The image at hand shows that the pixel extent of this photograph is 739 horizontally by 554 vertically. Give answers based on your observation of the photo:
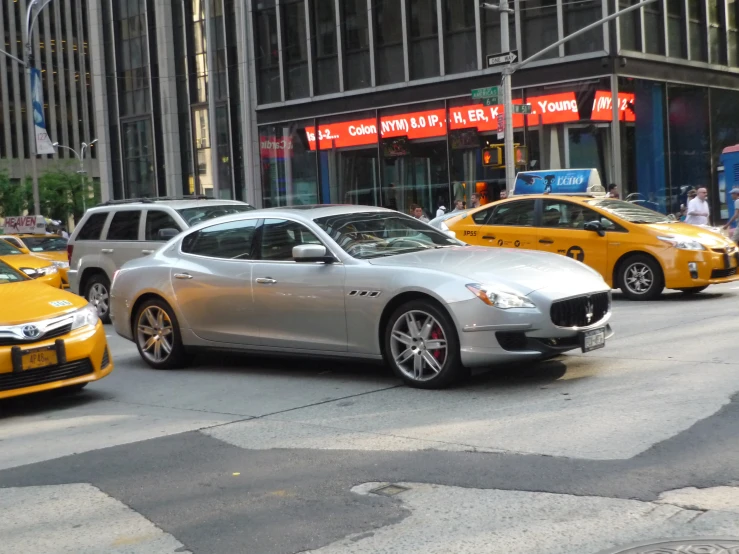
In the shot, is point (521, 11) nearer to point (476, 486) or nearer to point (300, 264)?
point (300, 264)

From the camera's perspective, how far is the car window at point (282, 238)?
9.04m

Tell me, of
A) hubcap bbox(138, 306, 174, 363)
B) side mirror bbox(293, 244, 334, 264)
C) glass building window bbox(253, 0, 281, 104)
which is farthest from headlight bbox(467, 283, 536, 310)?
glass building window bbox(253, 0, 281, 104)

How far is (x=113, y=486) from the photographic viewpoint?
5.70 metres

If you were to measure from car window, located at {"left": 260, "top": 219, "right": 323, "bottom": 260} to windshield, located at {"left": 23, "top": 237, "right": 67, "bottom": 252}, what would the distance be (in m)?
15.3

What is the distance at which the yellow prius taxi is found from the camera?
26.0 feet

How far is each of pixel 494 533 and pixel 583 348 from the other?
144 inches

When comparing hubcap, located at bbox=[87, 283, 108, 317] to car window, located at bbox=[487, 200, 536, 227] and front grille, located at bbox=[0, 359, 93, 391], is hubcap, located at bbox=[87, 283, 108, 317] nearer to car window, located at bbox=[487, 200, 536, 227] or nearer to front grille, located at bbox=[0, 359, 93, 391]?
car window, located at bbox=[487, 200, 536, 227]

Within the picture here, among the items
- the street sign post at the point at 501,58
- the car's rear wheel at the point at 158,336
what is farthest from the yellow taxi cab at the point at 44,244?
the car's rear wheel at the point at 158,336

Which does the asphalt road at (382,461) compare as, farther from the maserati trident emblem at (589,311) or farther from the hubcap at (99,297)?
the hubcap at (99,297)

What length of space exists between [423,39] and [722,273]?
21405 millimetres

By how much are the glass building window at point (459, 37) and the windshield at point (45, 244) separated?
14665 mm

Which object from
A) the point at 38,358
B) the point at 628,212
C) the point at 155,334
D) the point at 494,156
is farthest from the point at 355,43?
the point at 38,358

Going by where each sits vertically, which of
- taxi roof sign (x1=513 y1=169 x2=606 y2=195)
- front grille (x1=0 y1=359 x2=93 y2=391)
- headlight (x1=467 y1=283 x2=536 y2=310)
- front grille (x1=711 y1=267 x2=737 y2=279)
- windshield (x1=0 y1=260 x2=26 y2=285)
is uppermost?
taxi roof sign (x1=513 y1=169 x2=606 y2=195)

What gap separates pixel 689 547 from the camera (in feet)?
13.5
